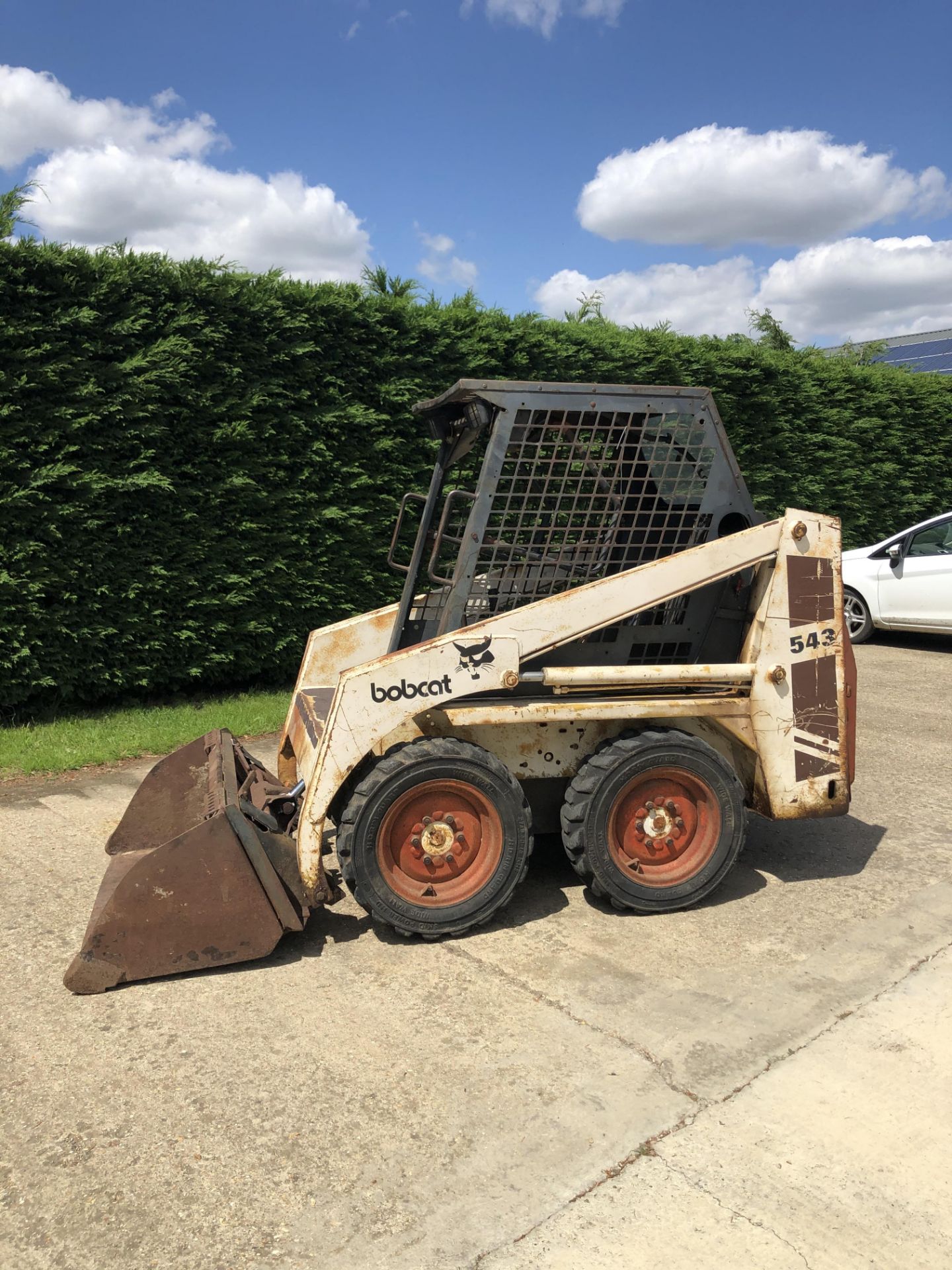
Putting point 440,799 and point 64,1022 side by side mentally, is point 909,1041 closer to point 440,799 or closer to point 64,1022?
point 440,799

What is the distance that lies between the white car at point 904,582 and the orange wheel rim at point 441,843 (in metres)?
7.00

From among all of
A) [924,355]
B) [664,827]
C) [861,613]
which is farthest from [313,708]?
[924,355]

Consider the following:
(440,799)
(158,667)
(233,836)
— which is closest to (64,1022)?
(233,836)

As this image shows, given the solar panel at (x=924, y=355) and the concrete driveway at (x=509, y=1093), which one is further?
the solar panel at (x=924, y=355)

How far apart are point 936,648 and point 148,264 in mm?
8523

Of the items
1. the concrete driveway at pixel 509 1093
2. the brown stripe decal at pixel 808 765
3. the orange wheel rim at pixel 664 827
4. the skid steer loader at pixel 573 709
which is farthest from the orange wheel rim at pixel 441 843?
the brown stripe decal at pixel 808 765

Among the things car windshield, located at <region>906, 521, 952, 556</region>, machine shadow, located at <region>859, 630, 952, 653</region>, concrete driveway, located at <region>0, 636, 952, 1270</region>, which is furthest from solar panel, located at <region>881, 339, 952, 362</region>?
concrete driveway, located at <region>0, 636, 952, 1270</region>

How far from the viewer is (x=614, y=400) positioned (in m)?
4.11

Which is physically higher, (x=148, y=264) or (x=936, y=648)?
(x=148, y=264)

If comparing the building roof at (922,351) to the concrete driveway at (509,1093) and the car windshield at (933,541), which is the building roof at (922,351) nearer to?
the car windshield at (933,541)

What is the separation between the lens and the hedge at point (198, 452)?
6.57 m

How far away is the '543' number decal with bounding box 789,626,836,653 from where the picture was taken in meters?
4.14

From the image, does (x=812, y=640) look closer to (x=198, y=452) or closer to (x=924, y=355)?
(x=198, y=452)

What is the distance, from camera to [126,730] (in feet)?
22.6
